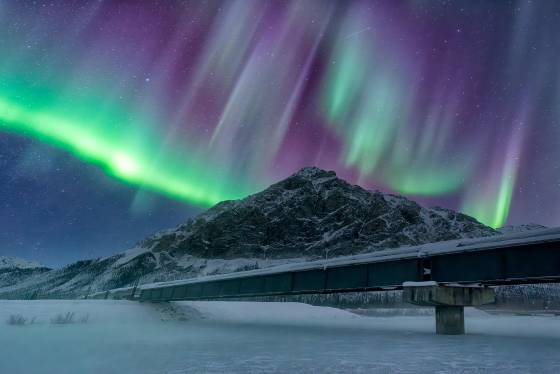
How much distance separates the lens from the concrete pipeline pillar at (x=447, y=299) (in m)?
24.5

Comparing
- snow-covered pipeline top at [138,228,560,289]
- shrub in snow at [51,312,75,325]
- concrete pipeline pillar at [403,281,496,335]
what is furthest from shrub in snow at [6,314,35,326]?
concrete pipeline pillar at [403,281,496,335]

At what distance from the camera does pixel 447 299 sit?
2489 centimetres

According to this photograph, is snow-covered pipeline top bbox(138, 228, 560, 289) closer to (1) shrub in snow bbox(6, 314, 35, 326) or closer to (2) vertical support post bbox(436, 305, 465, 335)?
(2) vertical support post bbox(436, 305, 465, 335)

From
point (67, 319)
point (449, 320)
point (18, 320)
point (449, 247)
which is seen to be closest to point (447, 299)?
point (449, 320)

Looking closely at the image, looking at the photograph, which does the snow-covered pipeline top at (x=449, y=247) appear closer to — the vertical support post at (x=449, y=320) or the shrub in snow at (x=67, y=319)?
the vertical support post at (x=449, y=320)

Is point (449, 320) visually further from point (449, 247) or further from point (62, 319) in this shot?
point (62, 319)

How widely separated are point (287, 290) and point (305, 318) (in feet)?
75.5

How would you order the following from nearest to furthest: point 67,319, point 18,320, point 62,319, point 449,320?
point 449,320
point 18,320
point 62,319
point 67,319

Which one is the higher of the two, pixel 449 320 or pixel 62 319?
pixel 449 320

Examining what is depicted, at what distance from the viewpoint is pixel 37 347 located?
1645 centimetres

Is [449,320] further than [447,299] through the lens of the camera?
Yes

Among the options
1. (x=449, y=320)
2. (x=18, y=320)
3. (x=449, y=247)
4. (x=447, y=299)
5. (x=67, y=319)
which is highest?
(x=449, y=247)

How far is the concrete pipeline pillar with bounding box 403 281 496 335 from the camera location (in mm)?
24516

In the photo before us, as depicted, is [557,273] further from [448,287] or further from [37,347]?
[37,347]
